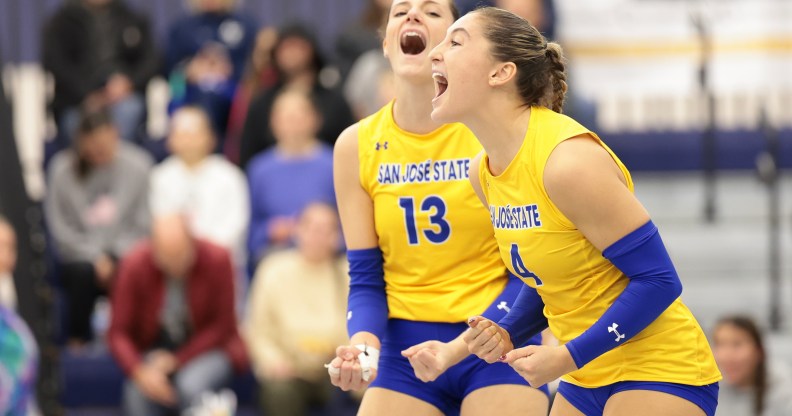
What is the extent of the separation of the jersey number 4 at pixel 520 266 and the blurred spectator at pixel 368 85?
5056mm

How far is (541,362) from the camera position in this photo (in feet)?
11.4

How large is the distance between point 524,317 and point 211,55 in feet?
21.5

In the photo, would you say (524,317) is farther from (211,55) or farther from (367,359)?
(211,55)

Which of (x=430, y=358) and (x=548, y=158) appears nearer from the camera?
(x=548, y=158)

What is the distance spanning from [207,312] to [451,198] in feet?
14.4

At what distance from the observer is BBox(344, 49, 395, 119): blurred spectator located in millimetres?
8930

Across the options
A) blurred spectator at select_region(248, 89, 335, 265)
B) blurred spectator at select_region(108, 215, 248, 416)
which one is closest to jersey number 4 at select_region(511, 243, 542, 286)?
blurred spectator at select_region(108, 215, 248, 416)

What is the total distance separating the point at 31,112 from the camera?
456 inches

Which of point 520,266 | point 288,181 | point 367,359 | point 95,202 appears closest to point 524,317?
point 520,266

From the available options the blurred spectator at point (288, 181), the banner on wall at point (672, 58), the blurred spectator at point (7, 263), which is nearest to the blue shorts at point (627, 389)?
the blurred spectator at point (7, 263)

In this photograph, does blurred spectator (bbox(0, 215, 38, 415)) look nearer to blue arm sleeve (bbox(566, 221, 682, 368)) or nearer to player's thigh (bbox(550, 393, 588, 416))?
player's thigh (bbox(550, 393, 588, 416))

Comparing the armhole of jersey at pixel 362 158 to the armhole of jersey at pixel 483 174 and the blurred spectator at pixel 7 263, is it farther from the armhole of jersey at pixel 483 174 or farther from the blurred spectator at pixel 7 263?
the blurred spectator at pixel 7 263

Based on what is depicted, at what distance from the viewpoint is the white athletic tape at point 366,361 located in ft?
13.0

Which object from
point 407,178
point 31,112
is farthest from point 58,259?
point 407,178
